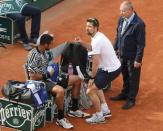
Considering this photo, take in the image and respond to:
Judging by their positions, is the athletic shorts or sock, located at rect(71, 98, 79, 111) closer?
the athletic shorts

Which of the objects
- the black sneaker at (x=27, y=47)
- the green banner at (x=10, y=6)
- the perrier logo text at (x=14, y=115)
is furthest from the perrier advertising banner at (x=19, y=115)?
the green banner at (x=10, y=6)

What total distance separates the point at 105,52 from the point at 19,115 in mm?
1794

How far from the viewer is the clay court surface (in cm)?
973

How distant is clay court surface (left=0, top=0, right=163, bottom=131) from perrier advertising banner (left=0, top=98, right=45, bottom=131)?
232 millimetres

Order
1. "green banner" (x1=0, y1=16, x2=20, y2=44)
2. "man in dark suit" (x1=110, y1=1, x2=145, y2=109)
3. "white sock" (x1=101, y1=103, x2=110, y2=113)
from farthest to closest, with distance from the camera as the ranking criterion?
"green banner" (x1=0, y1=16, x2=20, y2=44)
"white sock" (x1=101, y1=103, x2=110, y2=113)
"man in dark suit" (x1=110, y1=1, x2=145, y2=109)

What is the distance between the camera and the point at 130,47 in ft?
32.4

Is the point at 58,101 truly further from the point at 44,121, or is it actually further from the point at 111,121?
the point at 111,121

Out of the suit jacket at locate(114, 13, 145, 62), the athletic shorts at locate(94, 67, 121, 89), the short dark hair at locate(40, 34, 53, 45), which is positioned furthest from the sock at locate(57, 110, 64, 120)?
the suit jacket at locate(114, 13, 145, 62)

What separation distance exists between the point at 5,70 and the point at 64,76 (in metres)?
2.35

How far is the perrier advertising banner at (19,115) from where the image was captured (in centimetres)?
902

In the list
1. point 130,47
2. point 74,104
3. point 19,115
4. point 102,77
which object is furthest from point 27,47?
point 19,115

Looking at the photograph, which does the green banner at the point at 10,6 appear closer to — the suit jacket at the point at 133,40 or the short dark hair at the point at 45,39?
the suit jacket at the point at 133,40

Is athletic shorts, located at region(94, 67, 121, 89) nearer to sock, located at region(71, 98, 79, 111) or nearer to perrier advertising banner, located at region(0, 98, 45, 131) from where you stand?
sock, located at region(71, 98, 79, 111)

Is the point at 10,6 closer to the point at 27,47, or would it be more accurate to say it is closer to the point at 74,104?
the point at 27,47
